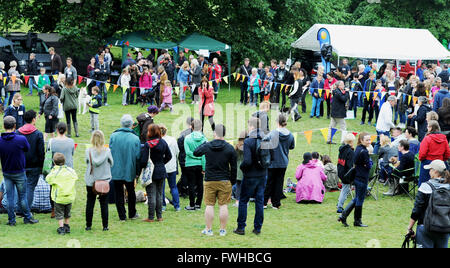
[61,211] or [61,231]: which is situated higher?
[61,211]

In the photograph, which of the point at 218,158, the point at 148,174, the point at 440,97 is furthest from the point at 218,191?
the point at 440,97

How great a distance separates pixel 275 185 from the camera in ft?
36.4

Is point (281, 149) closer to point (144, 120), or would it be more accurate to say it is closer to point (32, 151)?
point (144, 120)

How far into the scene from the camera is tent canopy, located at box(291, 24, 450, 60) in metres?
23.9

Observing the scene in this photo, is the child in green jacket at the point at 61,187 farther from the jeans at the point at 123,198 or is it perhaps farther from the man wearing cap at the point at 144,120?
the man wearing cap at the point at 144,120

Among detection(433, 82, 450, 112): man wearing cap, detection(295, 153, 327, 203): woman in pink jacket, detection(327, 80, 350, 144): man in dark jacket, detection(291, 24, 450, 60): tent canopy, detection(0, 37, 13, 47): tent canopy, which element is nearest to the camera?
detection(295, 153, 327, 203): woman in pink jacket

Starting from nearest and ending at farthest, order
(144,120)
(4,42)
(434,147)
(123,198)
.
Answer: (123,198) < (434,147) < (144,120) < (4,42)

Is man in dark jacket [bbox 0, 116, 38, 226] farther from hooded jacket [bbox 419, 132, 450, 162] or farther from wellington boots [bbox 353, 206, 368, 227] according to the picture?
hooded jacket [bbox 419, 132, 450, 162]

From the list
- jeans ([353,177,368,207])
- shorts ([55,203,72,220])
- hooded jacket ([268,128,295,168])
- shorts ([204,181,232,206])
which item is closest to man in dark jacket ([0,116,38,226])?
shorts ([55,203,72,220])

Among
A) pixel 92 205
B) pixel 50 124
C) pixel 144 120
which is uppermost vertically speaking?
pixel 144 120

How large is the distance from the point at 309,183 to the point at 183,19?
18.4 m

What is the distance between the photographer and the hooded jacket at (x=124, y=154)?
956 cm

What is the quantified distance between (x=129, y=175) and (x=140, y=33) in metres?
17.3

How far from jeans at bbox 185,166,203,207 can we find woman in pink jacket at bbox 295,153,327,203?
6.48ft
